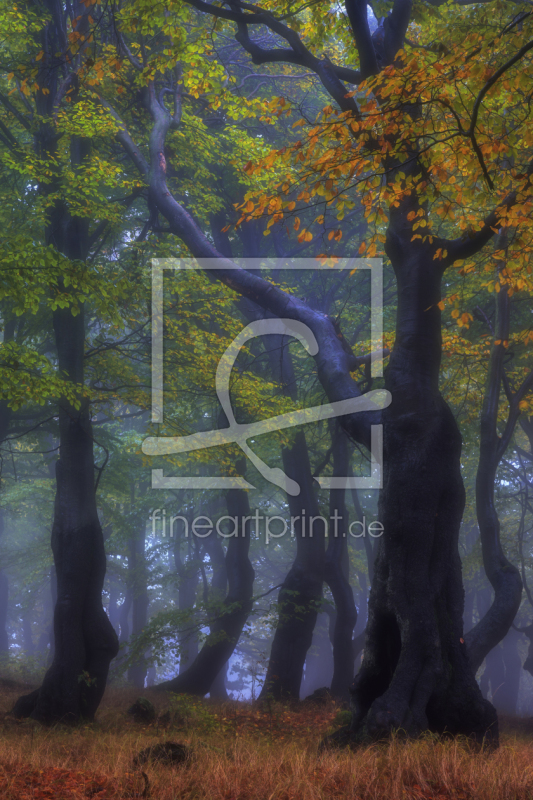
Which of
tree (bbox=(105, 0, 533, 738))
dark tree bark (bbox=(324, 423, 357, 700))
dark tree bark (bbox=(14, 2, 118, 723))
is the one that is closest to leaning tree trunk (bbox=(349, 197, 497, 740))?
tree (bbox=(105, 0, 533, 738))

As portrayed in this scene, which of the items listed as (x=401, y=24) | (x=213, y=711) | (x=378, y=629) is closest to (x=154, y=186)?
(x=401, y=24)

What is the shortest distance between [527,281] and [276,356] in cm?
727

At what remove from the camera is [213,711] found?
33.5 feet

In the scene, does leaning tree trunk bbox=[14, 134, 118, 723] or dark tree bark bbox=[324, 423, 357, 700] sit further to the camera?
dark tree bark bbox=[324, 423, 357, 700]

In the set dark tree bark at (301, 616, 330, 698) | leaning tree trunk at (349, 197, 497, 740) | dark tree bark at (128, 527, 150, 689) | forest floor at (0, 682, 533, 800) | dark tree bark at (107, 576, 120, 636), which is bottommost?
dark tree bark at (301, 616, 330, 698)

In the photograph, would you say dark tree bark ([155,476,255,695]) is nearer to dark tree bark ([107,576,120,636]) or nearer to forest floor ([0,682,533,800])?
forest floor ([0,682,533,800])

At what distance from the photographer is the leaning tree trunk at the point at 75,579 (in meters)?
8.52

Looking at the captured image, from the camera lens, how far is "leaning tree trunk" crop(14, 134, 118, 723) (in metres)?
8.52

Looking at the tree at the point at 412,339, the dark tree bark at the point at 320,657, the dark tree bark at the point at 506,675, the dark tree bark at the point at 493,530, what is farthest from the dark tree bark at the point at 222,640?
the dark tree bark at the point at 320,657

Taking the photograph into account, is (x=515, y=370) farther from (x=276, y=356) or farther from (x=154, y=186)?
(x=154, y=186)

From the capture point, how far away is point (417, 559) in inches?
230

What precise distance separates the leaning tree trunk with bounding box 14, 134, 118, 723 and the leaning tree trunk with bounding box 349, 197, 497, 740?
16.0 ft

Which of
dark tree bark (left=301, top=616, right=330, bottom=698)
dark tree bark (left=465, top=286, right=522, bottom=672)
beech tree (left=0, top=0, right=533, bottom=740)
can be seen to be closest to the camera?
beech tree (left=0, top=0, right=533, bottom=740)

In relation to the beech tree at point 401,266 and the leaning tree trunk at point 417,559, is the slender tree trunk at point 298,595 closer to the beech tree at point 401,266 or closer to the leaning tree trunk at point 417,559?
the beech tree at point 401,266
